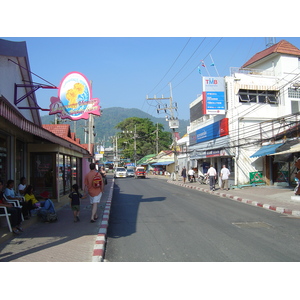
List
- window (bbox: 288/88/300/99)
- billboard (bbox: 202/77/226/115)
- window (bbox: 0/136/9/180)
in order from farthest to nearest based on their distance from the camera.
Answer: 1. window (bbox: 288/88/300/99)
2. billboard (bbox: 202/77/226/115)
3. window (bbox: 0/136/9/180)

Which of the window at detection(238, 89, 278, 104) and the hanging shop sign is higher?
the window at detection(238, 89, 278, 104)

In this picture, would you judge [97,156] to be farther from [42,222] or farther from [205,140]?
[42,222]

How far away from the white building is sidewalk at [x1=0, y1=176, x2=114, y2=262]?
16.6 metres

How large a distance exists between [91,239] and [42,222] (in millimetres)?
2928

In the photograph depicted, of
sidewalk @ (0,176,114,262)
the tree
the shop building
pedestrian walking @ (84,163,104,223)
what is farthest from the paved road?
the tree

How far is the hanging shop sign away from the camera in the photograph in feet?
43.1

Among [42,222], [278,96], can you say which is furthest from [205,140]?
[42,222]

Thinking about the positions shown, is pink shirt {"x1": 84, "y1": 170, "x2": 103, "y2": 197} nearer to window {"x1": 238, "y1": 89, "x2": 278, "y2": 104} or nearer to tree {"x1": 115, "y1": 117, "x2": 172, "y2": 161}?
window {"x1": 238, "y1": 89, "x2": 278, "y2": 104}

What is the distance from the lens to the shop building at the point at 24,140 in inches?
378

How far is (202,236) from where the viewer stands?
7574 mm

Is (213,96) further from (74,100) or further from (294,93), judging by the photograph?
(74,100)

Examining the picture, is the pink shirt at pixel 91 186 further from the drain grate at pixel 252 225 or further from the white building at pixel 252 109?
the white building at pixel 252 109

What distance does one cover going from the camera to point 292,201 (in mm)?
14461
